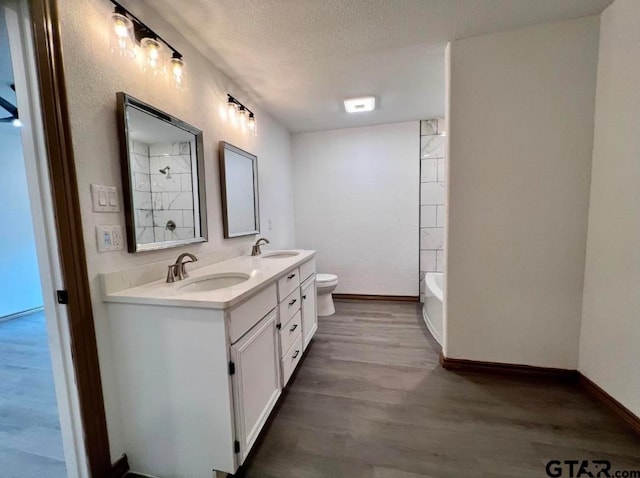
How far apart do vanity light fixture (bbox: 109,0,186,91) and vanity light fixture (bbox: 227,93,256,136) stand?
1.65 feet

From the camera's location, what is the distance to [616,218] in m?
1.47

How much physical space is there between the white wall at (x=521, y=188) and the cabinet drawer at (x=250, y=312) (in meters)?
1.27

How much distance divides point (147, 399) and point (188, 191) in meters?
1.10

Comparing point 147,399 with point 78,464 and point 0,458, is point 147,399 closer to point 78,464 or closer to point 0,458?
point 78,464

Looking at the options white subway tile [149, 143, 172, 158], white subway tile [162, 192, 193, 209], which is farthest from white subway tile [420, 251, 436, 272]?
white subway tile [149, 143, 172, 158]

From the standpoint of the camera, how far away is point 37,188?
38.6 inches

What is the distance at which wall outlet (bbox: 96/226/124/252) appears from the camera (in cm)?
113

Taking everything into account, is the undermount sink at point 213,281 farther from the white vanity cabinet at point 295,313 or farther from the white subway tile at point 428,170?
the white subway tile at point 428,170

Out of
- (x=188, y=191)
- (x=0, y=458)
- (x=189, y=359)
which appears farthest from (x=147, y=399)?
(x=188, y=191)

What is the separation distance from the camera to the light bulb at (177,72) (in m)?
1.49

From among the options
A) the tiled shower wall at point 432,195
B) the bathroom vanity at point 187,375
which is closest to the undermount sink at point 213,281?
the bathroom vanity at point 187,375

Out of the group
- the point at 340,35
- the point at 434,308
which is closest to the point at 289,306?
the point at 434,308

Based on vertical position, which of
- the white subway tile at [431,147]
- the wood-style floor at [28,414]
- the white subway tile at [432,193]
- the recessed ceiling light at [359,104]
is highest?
the recessed ceiling light at [359,104]

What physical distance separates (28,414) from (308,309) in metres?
1.78
